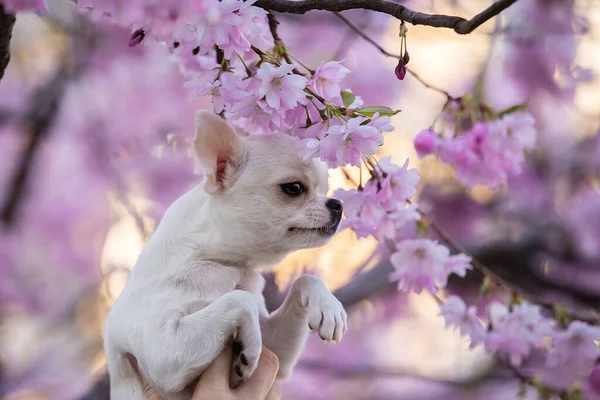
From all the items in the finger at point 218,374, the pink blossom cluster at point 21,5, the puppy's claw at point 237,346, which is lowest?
the finger at point 218,374

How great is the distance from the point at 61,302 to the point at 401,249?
7.06ft

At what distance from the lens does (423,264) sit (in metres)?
1.46

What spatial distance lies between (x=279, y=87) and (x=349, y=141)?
0.14 meters

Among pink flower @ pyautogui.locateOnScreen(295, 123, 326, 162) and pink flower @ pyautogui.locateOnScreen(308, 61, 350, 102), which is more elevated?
pink flower @ pyautogui.locateOnScreen(308, 61, 350, 102)

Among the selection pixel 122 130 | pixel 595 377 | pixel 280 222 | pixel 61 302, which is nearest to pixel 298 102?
pixel 280 222

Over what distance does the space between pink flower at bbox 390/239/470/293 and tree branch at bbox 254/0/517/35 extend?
65 cm

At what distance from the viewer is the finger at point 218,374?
3.38ft

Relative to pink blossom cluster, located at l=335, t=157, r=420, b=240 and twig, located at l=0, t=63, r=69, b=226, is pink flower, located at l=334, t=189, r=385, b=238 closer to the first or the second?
pink blossom cluster, located at l=335, t=157, r=420, b=240

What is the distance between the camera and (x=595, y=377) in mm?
1664

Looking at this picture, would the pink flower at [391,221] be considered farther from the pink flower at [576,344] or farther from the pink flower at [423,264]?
the pink flower at [576,344]

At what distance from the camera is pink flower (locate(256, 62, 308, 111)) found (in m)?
1.01

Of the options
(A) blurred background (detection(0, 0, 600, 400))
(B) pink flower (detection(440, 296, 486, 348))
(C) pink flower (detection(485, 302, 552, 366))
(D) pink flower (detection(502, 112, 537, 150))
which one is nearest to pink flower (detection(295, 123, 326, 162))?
(D) pink flower (detection(502, 112, 537, 150))

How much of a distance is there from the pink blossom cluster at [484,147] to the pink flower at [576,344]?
456 millimetres

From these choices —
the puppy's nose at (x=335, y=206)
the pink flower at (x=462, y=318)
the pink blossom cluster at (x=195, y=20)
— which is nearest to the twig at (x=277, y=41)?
the pink blossom cluster at (x=195, y=20)
